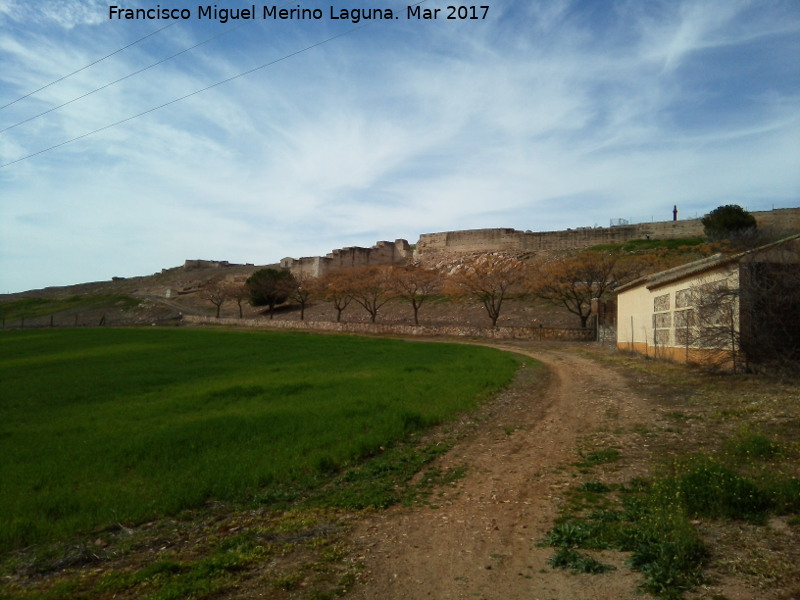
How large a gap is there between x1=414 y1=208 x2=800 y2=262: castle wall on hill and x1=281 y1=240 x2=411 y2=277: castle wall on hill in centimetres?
464

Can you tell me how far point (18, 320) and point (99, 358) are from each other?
61.0 meters

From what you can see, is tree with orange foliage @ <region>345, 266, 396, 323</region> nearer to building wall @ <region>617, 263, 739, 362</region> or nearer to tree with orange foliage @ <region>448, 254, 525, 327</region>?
tree with orange foliage @ <region>448, 254, 525, 327</region>

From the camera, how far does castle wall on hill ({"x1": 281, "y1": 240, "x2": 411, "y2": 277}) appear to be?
75.1 metres

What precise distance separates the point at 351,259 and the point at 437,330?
36.1 metres

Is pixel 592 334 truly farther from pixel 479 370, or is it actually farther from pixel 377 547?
pixel 377 547

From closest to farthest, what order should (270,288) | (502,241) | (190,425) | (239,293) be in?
(190,425), (270,288), (239,293), (502,241)

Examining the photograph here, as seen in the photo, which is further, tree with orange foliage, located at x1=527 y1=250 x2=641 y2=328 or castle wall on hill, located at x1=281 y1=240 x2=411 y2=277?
castle wall on hill, located at x1=281 y1=240 x2=411 y2=277

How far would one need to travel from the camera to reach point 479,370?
65.2 ft

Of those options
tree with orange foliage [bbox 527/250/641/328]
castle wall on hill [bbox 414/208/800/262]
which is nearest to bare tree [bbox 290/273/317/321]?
castle wall on hill [bbox 414/208/800/262]

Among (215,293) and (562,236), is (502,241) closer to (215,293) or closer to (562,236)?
(562,236)

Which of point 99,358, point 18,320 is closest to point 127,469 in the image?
point 99,358

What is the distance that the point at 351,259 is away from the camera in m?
77.4

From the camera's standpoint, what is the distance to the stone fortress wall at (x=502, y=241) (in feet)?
192

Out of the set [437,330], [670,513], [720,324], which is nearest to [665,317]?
[720,324]
